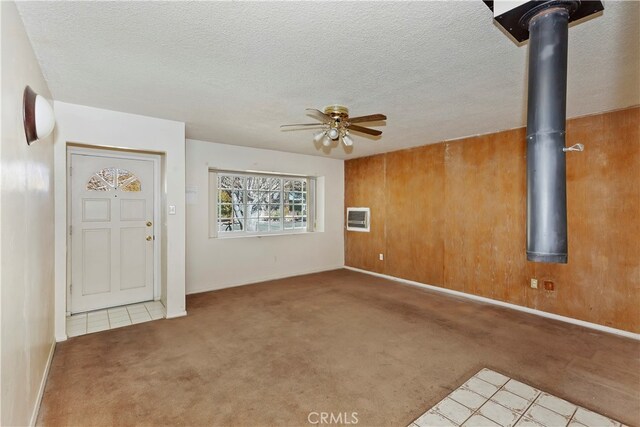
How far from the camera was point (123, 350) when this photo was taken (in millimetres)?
2783

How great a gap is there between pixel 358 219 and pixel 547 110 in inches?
189

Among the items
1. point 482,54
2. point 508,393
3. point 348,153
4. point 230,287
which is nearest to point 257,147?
point 348,153

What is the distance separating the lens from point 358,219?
20.4 feet

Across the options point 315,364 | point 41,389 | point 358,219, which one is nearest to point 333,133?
point 315,364

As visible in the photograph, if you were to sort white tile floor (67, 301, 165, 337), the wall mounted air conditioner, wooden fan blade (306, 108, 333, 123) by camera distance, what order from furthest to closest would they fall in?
the wall mounted air conditioner < white tile floor (67, 301, 165, 337) < wooden fan blade (306, 108, 333, 123)

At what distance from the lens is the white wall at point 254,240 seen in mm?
4617

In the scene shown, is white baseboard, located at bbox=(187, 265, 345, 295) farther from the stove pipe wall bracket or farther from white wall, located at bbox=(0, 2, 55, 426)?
the stove pipe wall bracket

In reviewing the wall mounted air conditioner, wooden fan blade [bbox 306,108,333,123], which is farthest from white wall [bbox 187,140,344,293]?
wooden fan blade [bbox 306,108,333,123]

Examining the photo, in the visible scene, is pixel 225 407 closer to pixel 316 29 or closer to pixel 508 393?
pixel 508 393

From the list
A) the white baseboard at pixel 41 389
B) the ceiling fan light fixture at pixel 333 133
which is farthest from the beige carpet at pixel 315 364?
the ceiling fan light fixture at pixel 333 133

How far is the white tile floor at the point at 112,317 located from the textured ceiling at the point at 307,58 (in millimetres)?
2311

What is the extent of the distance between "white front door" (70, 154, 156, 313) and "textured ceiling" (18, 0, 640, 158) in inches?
39.4

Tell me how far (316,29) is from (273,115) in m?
1.68

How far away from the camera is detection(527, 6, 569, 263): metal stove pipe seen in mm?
1401
